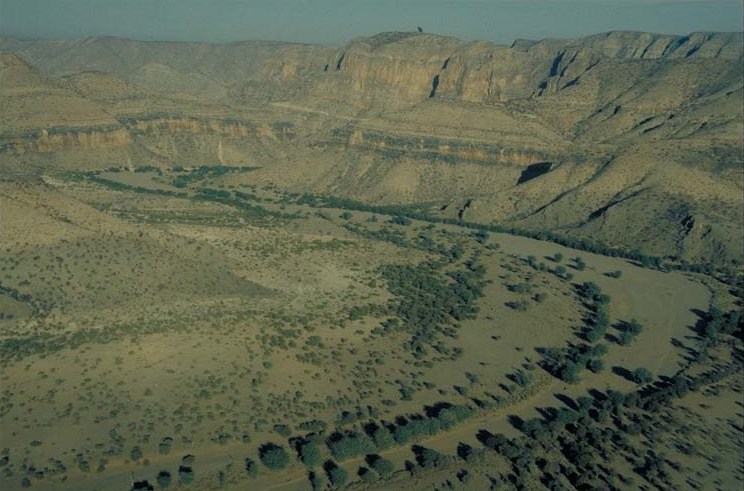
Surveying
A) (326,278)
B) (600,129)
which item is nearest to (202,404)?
(326,278)

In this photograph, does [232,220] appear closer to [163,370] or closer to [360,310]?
[360,310]

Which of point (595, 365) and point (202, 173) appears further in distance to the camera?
point (202, 173)

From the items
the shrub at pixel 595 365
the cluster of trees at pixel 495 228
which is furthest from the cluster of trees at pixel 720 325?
the cluster of trees at pixel 495 228

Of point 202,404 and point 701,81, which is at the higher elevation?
point 701,81

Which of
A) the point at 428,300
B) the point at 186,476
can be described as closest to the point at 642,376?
the point at 428,300

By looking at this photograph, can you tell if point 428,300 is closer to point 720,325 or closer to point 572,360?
point 572,360

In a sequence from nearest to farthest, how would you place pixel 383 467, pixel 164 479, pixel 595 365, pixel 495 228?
pixel 164 479 < pixel 383 467 < pixel 595 365 < pixel 495 228

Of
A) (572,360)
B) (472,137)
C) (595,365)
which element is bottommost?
(572,360)

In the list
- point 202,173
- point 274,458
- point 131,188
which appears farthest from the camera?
point 202,173
